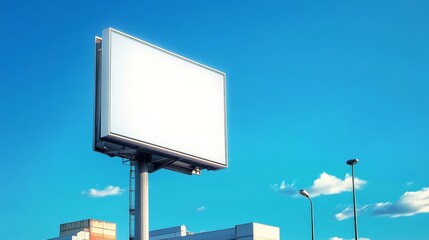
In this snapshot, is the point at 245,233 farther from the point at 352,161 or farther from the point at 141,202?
the point at 141,202

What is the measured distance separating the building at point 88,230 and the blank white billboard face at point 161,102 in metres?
69.5

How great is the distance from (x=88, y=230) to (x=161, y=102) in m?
75.5

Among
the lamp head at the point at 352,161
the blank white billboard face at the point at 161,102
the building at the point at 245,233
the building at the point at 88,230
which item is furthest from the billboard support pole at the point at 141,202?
the building at the point at 88,230

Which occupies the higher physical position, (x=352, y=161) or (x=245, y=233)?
(x=245, y=233)

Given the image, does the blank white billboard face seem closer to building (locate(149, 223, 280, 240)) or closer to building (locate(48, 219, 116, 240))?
building (locate(149, 223, 280, 240))

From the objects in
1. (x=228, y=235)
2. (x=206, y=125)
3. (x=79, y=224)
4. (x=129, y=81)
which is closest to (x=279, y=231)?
(x=228, y=235)

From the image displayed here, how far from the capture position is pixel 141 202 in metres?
44.6

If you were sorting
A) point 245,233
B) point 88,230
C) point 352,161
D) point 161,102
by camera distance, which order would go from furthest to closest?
1. point 88,230
2. point 245,233
3. point 352,161
4. point 161,102

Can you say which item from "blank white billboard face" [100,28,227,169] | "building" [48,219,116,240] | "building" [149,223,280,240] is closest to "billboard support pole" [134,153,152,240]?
"blank white billboard face" [100,28,227,169]

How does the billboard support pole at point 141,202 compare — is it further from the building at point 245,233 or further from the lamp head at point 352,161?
the building at point 245,233

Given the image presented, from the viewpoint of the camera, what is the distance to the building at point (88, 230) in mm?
116312

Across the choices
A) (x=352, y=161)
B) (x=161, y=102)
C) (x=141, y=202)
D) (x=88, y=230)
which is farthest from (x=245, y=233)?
(x=141, y=202)

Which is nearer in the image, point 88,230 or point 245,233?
point 245,233

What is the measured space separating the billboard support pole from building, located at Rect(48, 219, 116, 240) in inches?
2861
